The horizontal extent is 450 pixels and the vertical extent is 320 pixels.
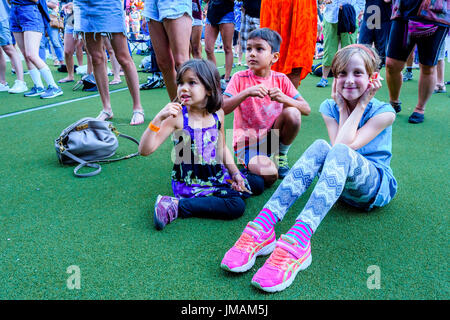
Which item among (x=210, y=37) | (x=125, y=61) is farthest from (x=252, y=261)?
(x=210, y=37)

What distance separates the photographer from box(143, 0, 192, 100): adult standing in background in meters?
2.41

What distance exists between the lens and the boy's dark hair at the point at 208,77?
61.0 inches

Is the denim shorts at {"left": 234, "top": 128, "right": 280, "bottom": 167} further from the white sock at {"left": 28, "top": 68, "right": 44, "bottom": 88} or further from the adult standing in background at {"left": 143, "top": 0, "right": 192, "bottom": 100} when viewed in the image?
the white sock at {"left": 28, "top": 68, "right": 44, "bottom": 88}

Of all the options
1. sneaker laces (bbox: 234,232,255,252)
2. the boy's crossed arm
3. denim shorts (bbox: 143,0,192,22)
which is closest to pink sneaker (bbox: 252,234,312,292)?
sneaker laces (bbox: 234,232,255,252)

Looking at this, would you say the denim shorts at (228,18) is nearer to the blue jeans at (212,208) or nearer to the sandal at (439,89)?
the sandal at (439,89)

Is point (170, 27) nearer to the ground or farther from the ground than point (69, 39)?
farther from the ground

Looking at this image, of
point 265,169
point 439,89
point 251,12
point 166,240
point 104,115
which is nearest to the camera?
point 166,240

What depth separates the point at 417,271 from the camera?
3.90 feet

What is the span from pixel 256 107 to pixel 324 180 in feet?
2.86

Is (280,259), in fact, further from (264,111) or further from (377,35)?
(377,35)

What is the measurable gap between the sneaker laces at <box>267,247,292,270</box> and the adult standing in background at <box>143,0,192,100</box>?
186cm

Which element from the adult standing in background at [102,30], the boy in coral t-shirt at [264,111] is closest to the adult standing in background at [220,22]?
the adult standing in background at [102,30]

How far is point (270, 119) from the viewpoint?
6.66 ft

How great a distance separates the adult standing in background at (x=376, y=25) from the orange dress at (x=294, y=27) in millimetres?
2209
